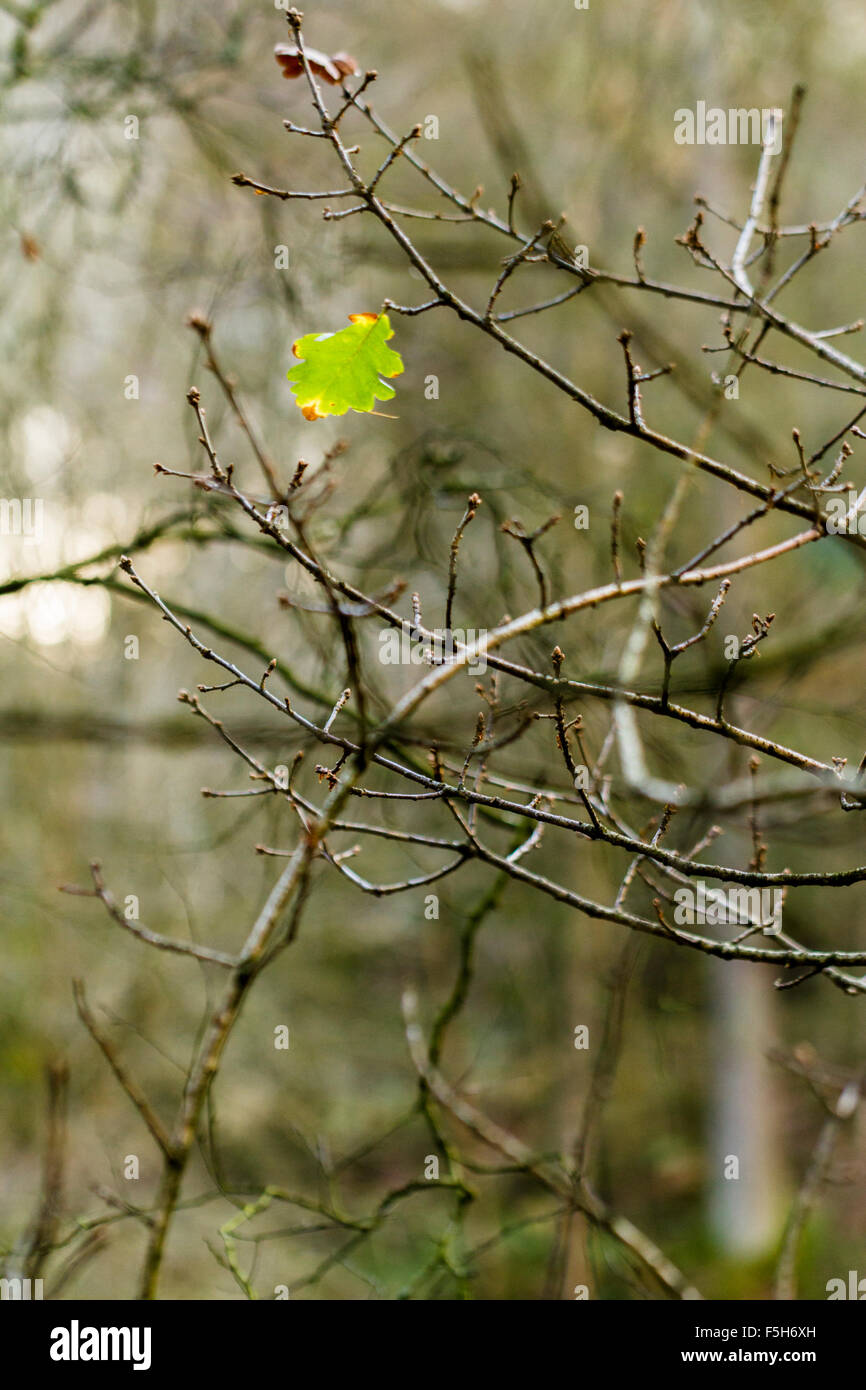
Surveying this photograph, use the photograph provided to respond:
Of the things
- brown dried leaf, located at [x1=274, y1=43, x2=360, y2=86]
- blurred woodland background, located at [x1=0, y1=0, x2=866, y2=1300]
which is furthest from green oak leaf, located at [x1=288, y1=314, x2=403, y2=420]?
blurred woodland background, located at [x1=0, y1=0, x2=866, y2=1300]

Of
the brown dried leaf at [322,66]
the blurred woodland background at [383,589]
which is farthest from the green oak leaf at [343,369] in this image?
the blurred woodland background at [383,589]

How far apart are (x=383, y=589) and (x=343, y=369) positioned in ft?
9.63

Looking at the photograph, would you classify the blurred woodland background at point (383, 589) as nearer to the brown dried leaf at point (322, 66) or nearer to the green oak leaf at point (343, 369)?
the brown dried leaf at point (322, 66)

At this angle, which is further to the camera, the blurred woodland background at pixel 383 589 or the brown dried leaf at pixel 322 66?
the blurred woodland background at pixel 383 589

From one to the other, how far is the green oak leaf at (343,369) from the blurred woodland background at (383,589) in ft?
2.63

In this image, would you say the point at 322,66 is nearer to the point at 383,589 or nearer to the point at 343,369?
the point at 343,369

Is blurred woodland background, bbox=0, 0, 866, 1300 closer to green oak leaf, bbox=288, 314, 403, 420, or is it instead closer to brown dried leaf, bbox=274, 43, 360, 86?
brown dried leaf, bbox=274, 43, 360, 86

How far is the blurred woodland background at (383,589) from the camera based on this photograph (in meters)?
3.24

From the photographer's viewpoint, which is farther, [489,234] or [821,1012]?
[821,1012]

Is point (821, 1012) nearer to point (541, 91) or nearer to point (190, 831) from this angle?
point (190, 831)

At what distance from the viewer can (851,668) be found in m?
8.10

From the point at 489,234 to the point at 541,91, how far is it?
3.95ft

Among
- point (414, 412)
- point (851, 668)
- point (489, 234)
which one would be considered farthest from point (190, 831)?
point (851, 668)

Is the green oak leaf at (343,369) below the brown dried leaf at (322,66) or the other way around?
below
